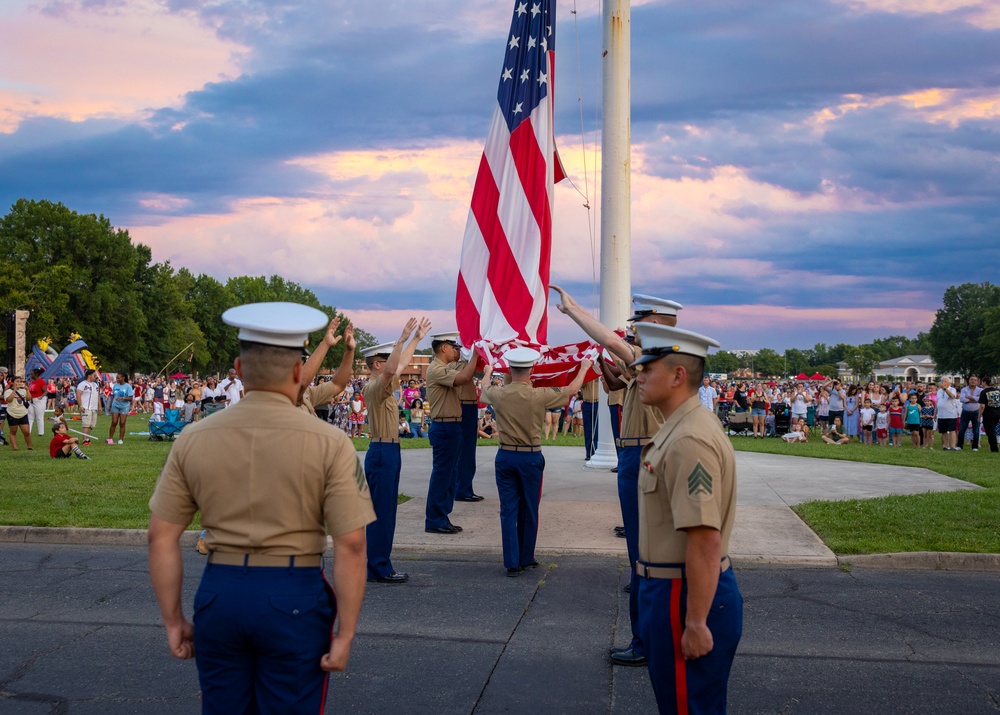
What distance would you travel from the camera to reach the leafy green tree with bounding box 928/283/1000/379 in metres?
108

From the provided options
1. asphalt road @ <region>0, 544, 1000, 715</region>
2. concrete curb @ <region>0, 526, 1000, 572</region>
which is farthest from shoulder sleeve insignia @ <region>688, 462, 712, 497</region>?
concrete curb @ <region>0, 526, 1000, 572</region>

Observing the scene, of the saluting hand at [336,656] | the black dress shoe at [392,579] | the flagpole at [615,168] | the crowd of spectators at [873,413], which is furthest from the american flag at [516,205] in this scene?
the crowd of spectators at [873,413]

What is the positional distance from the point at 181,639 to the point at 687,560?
5.78ft

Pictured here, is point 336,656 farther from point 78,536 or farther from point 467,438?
point 467,438

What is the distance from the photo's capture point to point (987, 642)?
618 centimetres

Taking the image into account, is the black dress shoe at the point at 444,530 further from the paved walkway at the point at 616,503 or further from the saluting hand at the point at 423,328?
the saluting hand at the point at 423,328

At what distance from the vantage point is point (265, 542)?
117 inches

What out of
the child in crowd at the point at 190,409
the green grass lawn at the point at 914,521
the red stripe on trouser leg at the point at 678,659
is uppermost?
the red stripe on trouser leg at the point at 678,659

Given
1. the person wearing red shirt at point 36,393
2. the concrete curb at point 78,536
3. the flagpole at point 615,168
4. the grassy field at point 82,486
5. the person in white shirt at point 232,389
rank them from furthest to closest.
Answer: the person in white shirt at point 232,389
the person wearing red shirt at point 36,393
the flagpole at point 615,168
the grassy field at point 82,486
the concrete curb at point 78,536

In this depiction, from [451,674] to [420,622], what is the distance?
1.19 meters

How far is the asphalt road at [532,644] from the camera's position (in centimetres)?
509

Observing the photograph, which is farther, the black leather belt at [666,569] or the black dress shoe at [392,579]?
the black dress shoe at [392,579]

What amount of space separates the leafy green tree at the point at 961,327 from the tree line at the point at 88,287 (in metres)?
87.5

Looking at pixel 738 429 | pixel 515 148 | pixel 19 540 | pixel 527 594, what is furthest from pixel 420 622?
pixel 738 429
